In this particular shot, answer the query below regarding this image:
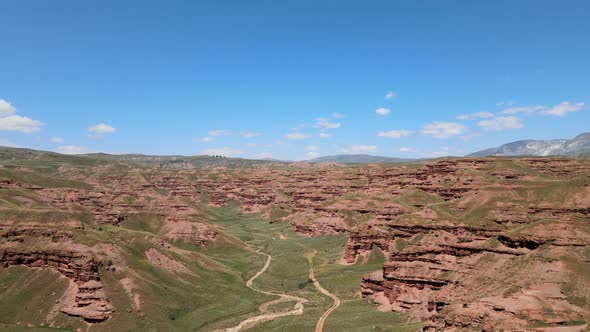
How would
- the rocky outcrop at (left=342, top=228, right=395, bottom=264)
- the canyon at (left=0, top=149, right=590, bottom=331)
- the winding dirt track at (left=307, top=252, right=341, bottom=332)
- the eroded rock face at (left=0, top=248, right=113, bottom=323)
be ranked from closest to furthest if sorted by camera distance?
the canyon at (left=0, top=149, right=590, bottom=331), the winding dirt track at (left=307, top=252, right=341, bottom=332), the eroded rock face at (left=0, top=248, right=113, bottom=323), the rocky outcrop at (left=342, top=228, right=395, bottom=264)

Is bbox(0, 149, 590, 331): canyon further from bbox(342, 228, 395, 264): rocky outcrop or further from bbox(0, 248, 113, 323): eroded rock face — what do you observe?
bbox(342, 228, 395, 264): rocky outcrop

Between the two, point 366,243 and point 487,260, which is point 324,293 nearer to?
point 366,243

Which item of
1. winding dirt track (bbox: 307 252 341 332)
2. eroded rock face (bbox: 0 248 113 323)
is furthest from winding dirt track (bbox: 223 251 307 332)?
eroded rock face (bbox: 0 248 113 323)

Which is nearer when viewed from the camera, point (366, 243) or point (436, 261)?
point (436, 261)

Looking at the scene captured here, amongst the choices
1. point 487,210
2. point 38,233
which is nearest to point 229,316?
point 38,233

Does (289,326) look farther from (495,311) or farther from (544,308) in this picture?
(544,308)

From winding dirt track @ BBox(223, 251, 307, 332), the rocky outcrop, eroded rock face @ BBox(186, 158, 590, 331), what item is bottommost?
winding dirt track @ BBox(223, 251, 307, 332)

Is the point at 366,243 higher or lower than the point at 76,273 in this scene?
lower

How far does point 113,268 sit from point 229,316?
27.4 metres

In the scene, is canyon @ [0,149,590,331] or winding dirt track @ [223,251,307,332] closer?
canyon @ [0,149,590,331]

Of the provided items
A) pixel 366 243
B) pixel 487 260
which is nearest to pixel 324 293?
pixel 366 243

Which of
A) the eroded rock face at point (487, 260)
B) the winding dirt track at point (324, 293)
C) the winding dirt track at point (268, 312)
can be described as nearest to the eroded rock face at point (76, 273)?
the winding dirt track at point (268, 312)

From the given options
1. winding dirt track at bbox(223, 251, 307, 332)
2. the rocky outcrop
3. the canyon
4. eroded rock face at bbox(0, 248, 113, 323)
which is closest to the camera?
the canyon

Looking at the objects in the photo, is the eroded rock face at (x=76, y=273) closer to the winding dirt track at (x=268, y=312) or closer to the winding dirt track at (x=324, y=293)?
the winding dirt track at (x=268, y=312)
